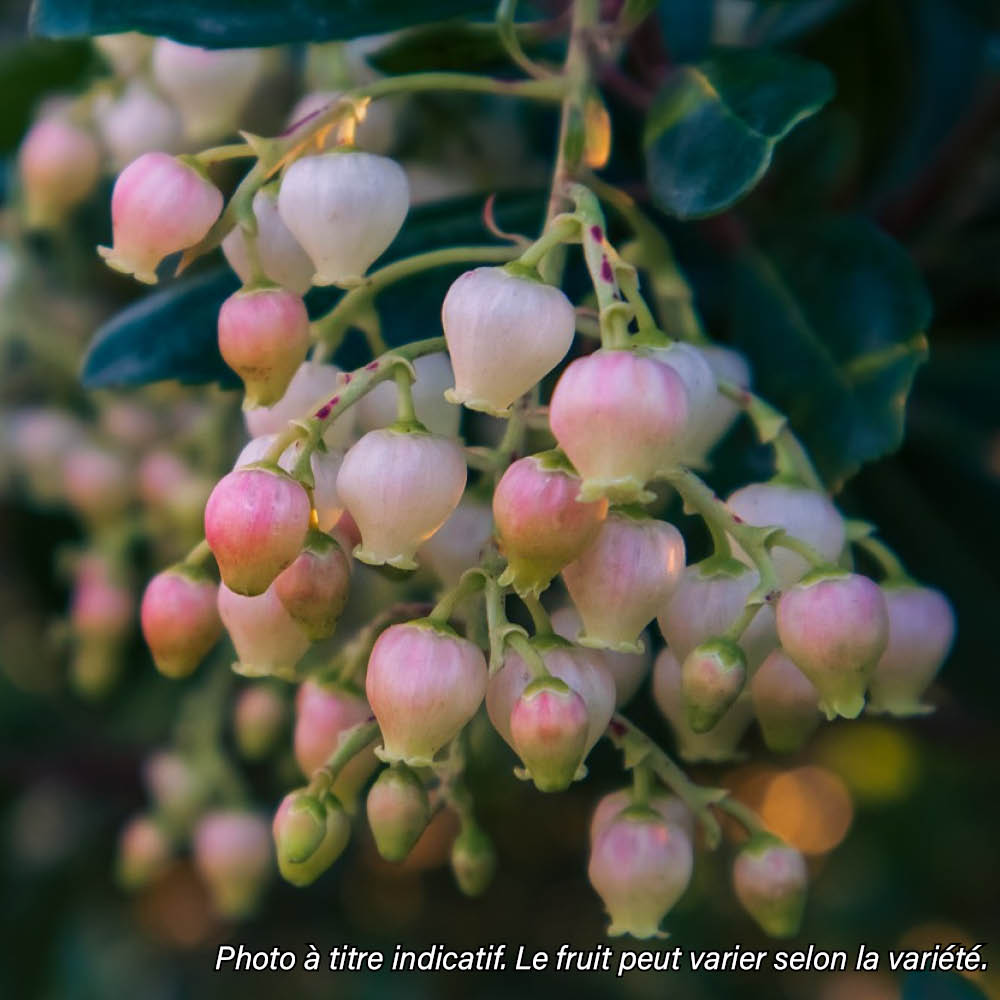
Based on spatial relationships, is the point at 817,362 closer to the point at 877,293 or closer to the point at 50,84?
the point at 877,293

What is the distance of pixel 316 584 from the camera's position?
21.9 inches

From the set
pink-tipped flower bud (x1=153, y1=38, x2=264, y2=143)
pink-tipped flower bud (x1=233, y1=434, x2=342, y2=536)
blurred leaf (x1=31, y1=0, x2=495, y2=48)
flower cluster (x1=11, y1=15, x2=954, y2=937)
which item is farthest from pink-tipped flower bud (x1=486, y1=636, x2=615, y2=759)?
pink-tipped flower bud (x1=153, y1=38, x2=264, y2=143)

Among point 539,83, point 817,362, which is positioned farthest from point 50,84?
point 817,362

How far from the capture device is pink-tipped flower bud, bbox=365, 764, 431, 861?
0.56 metres

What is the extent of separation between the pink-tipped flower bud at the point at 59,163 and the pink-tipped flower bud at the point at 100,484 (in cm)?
26

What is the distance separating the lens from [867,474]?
3.76ft

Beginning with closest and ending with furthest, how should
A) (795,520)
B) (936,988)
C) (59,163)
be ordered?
(795,520) → (936,988) → (59,163)

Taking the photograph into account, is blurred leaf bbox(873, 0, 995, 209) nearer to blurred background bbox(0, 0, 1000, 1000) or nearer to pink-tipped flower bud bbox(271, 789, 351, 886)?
blurred background bbox(0, 0, 1000, 1000)

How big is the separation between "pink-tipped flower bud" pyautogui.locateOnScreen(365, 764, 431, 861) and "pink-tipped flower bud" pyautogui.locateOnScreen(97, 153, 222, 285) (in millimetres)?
258

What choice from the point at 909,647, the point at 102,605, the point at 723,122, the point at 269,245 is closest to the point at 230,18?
the point at 269,245

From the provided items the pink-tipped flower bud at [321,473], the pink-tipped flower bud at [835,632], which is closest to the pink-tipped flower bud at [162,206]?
the pink-tipped flower bud at [321,473]

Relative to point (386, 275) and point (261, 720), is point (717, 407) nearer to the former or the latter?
point (386, 275)

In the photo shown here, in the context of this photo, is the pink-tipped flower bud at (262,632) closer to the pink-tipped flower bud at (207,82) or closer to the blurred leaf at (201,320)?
the blurred leaf at (201,320)

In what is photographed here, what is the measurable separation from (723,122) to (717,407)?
0.16 metres
